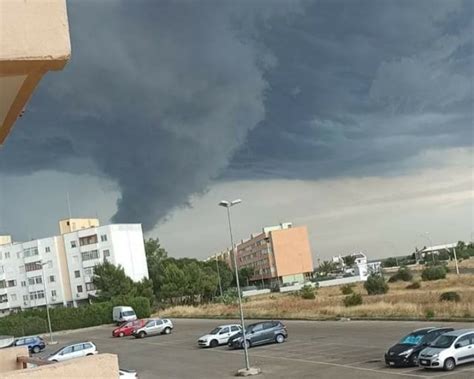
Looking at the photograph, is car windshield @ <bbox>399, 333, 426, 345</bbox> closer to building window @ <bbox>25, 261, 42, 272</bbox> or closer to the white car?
the white car

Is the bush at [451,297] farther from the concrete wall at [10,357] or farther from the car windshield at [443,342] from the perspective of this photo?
the concrete wall at [10,357]

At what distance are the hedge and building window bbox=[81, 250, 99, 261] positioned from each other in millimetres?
24278

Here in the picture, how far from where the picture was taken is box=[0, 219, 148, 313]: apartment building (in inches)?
3941

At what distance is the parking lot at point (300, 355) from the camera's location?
2634cm

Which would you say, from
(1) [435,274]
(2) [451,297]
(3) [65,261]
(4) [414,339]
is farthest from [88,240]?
(4) [414,339]

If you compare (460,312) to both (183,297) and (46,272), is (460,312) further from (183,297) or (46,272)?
(46,272)

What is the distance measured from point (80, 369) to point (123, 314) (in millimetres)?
68714

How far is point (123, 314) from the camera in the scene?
70438 millimetres

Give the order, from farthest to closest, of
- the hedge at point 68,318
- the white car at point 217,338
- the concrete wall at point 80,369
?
the hedge at point 68,318
the white car at point 217,338
the concrete wall at point 80,369

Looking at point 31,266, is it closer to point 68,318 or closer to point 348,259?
point 68,318

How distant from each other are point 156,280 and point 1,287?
106 feet

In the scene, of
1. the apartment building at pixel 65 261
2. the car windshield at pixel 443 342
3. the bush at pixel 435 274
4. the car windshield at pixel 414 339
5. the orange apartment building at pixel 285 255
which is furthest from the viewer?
the orange apartment building at pixel 285 255

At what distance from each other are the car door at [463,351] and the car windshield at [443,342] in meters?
0.26

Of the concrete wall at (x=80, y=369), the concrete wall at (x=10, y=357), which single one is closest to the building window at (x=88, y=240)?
the concrete wall at (x=10, y=357)
